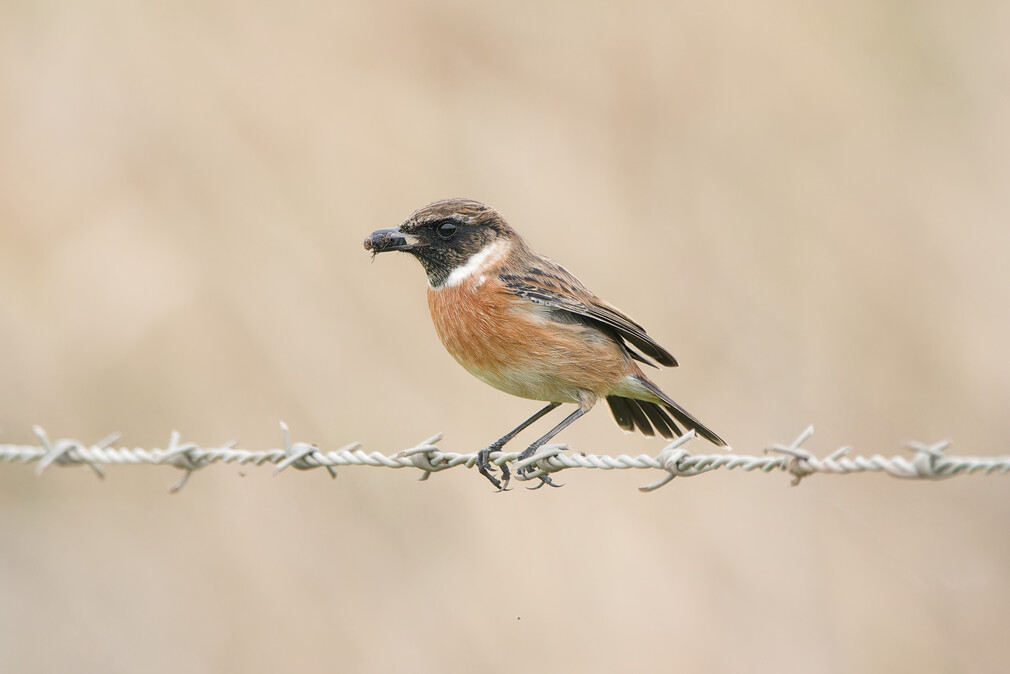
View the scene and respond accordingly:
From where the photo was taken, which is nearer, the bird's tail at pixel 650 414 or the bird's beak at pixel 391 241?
the bird's beak at pixel 391 241

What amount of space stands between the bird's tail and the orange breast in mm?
281

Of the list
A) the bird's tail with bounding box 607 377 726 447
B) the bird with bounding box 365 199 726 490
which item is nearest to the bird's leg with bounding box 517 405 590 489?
the bird with bounding box 365 199 726 490

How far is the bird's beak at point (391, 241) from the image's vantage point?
4941 millimetres

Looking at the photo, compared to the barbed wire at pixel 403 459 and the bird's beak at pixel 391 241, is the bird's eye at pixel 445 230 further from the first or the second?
the barbed wire at pixel 403 459

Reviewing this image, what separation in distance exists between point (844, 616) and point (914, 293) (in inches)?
100

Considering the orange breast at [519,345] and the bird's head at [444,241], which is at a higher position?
the bird's head at [444,241]

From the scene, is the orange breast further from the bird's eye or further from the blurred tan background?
the blurred tan background

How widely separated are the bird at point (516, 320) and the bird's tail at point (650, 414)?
18 millimetres

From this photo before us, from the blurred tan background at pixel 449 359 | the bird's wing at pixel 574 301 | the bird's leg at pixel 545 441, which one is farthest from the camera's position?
the blurred tan background at pixel 449 359

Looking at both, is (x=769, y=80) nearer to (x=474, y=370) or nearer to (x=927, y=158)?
(x=927, y=158)

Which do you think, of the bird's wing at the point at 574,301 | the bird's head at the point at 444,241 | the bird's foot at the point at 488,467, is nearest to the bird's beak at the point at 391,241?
the bird's head at the point at 444,241

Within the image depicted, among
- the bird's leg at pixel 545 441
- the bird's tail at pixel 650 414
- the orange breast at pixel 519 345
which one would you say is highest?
the orange breast at pixel 519 345

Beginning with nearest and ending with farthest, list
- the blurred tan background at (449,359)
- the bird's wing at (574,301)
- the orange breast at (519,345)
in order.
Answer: the orange breast at (519,345) → the bird's wing at (574,301) → the blurred tan background at (449,359)

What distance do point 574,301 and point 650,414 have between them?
3.04 feet
